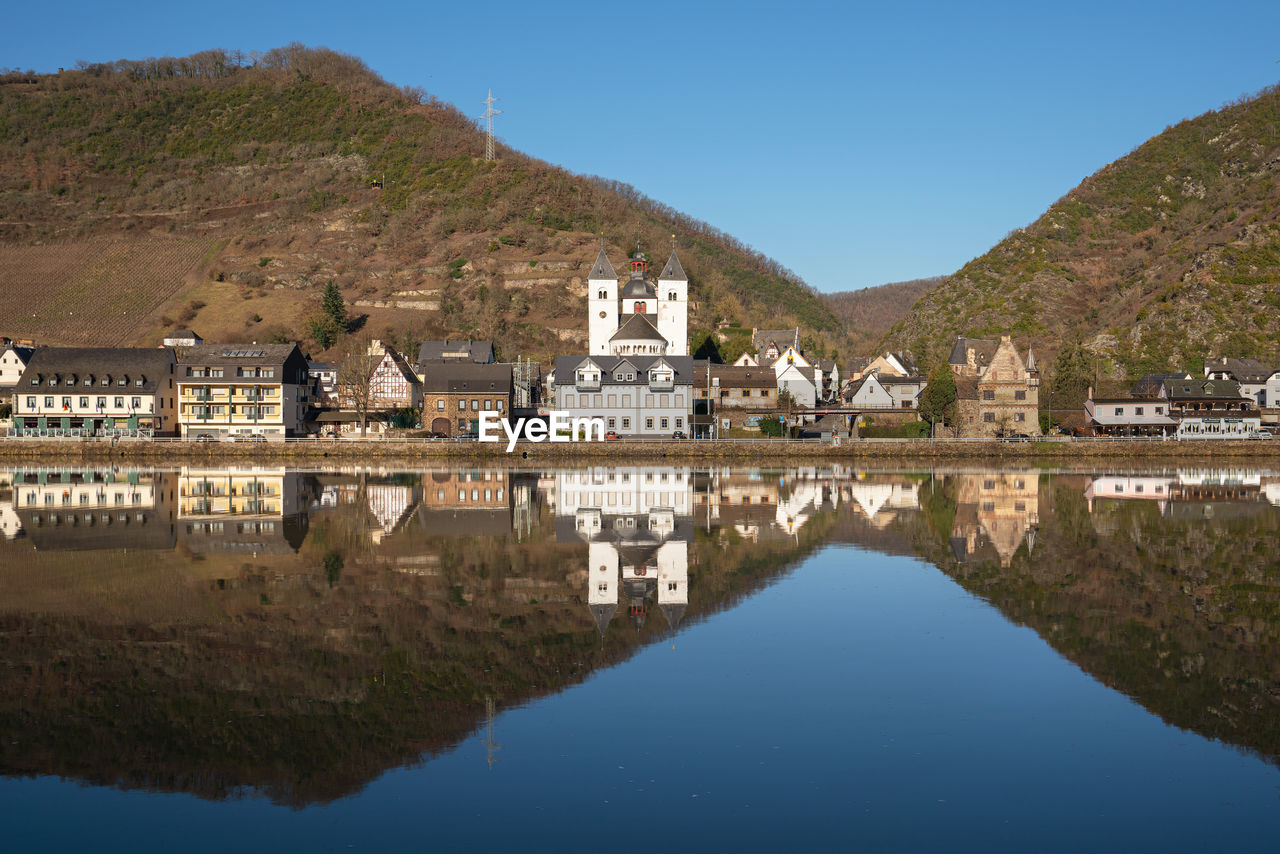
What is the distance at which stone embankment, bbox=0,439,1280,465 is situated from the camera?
57.8m

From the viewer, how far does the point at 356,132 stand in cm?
17575

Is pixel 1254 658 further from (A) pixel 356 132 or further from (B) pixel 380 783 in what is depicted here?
(A) pixel 356 132

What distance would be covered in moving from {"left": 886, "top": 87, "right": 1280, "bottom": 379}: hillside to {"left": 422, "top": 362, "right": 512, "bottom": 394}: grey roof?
156 ft

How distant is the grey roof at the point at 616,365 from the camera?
66125 mm

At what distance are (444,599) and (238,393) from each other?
54.9m

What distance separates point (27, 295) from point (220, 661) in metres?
120

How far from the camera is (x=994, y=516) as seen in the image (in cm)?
3278

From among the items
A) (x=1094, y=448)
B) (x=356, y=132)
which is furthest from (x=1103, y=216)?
(x=356, y=132)

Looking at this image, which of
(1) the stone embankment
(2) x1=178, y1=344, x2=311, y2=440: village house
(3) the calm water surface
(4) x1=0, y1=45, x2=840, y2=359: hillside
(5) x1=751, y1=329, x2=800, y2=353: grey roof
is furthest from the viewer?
(4) x1=0, y1=45, x2=840, y2=359: hillside

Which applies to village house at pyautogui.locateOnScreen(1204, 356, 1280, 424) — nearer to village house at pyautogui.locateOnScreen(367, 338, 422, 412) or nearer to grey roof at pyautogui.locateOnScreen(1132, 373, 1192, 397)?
grey roof at pyautogui.locateOnScreen(1132, 373, 1192, 397)

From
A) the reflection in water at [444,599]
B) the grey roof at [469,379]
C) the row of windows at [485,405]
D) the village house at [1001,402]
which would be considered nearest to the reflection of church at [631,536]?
the reflection in water at [444,599]

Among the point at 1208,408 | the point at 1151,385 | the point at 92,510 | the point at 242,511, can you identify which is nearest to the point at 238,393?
the point at 92,510

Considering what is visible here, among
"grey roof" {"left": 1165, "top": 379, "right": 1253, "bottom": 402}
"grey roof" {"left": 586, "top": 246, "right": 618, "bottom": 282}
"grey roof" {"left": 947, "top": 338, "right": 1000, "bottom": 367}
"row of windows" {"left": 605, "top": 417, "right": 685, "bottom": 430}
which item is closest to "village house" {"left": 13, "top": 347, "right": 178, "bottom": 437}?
"row of windows" {"left": 605, "top": 417, "right": 685, "bottom": 430}

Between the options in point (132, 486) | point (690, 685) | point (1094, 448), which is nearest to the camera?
point (690, 685)
